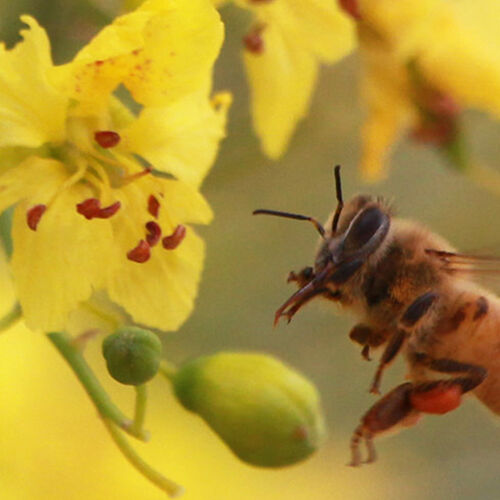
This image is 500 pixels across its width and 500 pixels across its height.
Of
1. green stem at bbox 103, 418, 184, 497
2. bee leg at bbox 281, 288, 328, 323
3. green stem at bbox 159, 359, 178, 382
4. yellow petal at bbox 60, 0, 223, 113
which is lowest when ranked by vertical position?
green stem at bbox 103, 418, 184, 497

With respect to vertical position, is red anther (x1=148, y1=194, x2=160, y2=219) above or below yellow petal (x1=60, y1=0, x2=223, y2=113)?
below

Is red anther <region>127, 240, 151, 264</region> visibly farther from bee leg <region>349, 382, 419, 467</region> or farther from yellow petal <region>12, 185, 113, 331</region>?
bee leg <region>349, 382, 419, 467</region>

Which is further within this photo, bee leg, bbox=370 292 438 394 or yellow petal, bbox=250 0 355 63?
yellow petal, bbox=250 0 355 63

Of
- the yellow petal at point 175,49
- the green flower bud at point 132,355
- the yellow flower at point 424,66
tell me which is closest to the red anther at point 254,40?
the yellow flower at point 424,66

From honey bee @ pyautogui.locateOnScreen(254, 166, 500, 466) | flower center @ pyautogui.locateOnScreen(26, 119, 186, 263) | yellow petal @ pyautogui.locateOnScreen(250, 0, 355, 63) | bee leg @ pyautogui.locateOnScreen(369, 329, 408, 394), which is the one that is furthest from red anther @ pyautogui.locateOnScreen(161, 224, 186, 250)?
yellow petal @ pyautogui.locateOnScreen(250, 0, 355, 63)

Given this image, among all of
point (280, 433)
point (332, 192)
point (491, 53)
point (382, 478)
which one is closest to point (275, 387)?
point (280, 433)

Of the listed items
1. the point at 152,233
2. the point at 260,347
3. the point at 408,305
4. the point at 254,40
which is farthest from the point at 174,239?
the point at 260,347

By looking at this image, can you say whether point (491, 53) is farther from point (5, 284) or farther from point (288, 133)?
point (5, 284)
